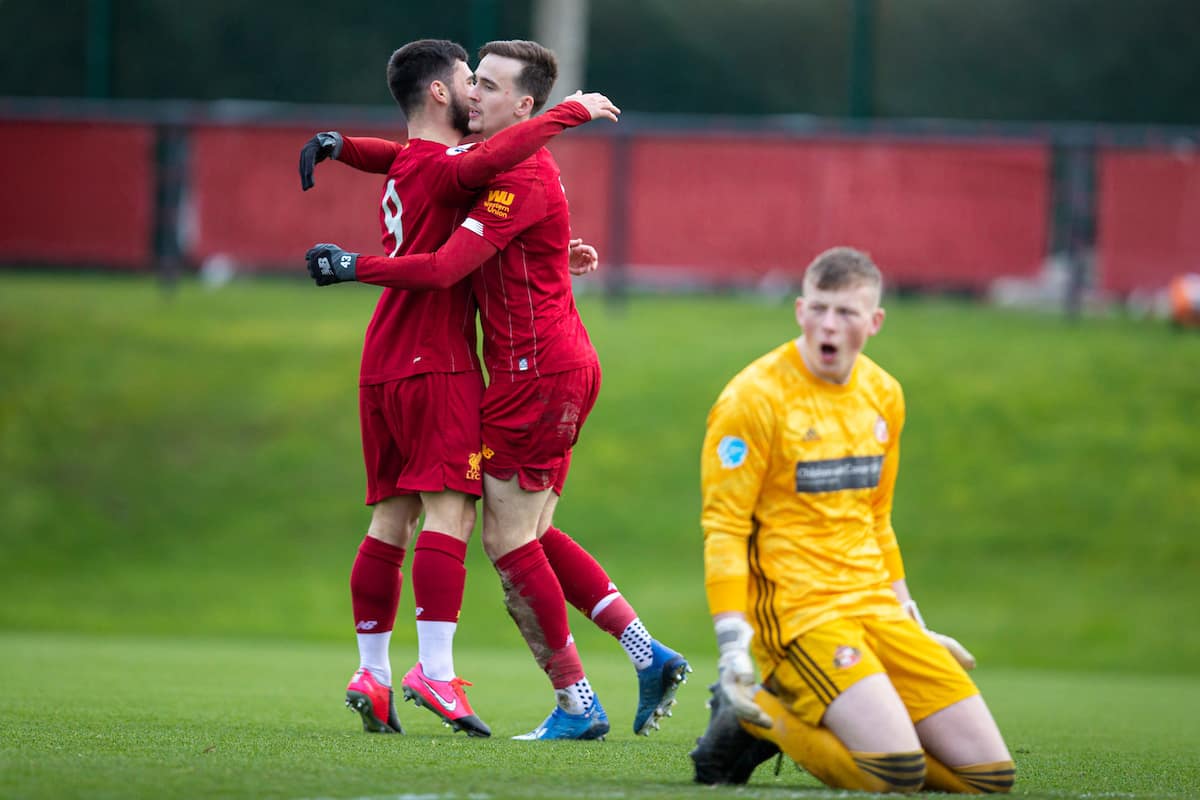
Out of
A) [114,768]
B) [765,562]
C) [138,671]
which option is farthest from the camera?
[138,671]

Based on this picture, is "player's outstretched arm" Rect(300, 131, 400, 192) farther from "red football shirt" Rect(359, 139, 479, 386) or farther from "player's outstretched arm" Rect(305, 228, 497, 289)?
"player's outstretched arm" Rect(305, 228, 497, 289)

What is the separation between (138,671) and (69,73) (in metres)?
18.0

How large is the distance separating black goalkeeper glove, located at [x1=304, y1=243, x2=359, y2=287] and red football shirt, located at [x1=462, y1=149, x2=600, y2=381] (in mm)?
420

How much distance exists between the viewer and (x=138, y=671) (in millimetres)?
7504

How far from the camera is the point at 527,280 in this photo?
5238 millimetres

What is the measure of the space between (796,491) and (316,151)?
2.21 m

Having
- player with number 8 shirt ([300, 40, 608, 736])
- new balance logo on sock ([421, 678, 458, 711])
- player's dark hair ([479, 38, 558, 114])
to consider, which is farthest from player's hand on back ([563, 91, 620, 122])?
new balance logo on sock ([421, 678, 458, 711])

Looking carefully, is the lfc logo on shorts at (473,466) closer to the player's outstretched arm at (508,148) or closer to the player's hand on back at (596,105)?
the player's outstretched arm at (508,148)

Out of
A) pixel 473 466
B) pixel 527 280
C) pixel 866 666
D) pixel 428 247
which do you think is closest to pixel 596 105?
pixel 527 280

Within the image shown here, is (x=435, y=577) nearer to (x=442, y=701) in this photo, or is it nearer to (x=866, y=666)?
(x=442, y=701)

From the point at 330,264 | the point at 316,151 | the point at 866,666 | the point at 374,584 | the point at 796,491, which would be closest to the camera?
the point at 866,666

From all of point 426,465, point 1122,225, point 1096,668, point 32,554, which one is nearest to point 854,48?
point 1122,225

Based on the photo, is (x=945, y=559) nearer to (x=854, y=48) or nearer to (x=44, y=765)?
(x=854, y=48)

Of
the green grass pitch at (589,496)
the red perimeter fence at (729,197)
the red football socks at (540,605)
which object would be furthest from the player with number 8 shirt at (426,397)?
the red perimeter fence at (729,197)
